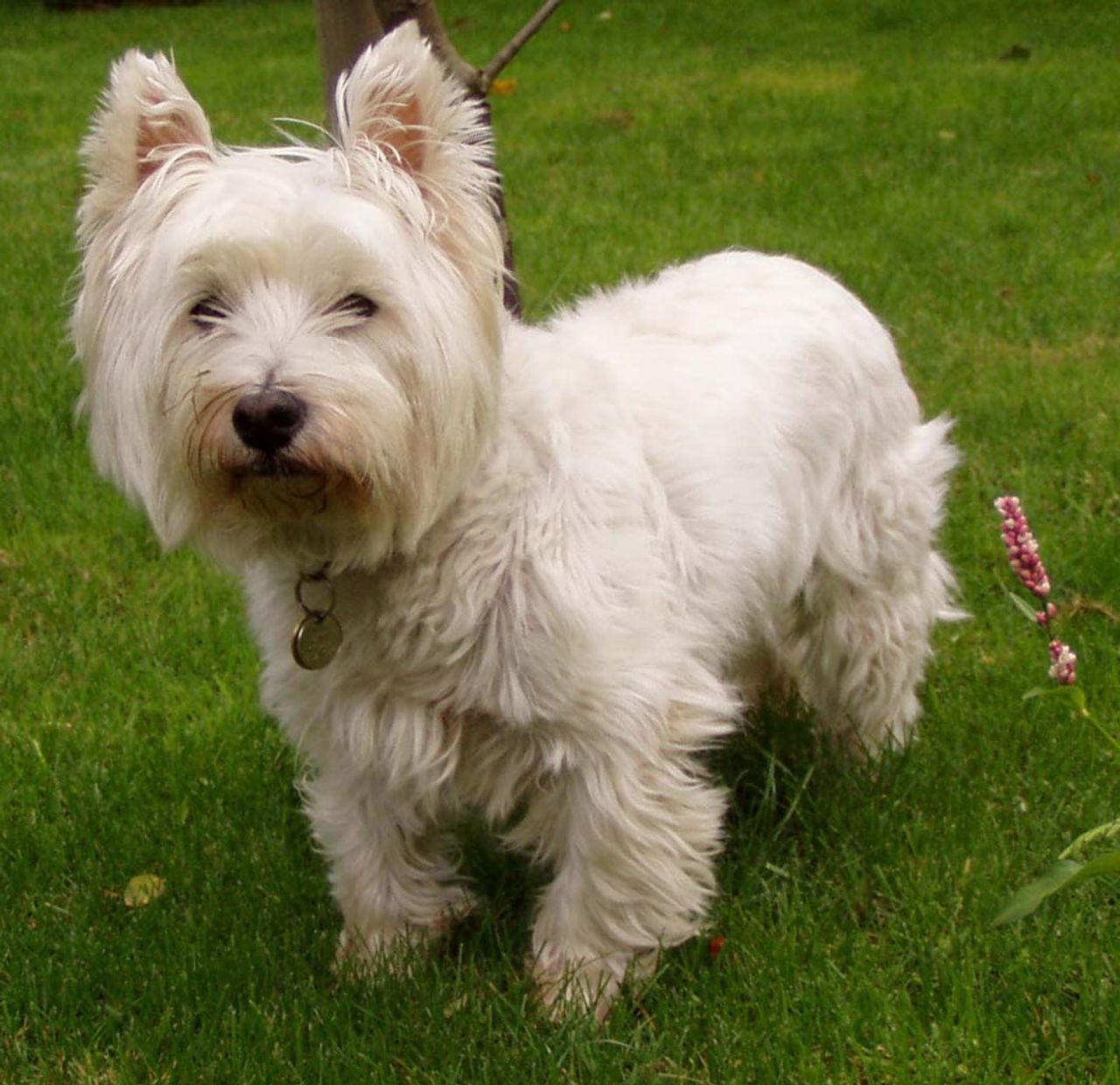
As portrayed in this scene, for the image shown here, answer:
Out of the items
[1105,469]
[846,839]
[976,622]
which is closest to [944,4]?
[1105,469]

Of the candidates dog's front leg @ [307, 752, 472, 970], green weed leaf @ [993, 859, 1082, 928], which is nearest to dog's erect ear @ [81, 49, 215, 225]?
dog's front leg @ [307, 752, 472, 970]

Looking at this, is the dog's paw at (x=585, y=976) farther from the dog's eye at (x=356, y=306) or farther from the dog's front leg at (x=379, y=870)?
the dog's eye at (x=356, y=306)

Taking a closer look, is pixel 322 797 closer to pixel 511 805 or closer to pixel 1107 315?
pixel 511 805

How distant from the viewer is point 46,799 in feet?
12.2

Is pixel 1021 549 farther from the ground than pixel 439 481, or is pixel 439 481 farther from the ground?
pixel 1021 549

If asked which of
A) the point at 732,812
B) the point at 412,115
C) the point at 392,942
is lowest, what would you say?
the point at 732,812

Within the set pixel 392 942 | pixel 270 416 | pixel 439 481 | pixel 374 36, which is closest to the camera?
pixel 270 416

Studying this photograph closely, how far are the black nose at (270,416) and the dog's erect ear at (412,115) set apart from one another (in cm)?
49

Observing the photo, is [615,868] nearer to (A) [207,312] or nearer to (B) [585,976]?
(B) [585,976]

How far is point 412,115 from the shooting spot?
105 inches

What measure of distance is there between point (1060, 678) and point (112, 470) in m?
1.65

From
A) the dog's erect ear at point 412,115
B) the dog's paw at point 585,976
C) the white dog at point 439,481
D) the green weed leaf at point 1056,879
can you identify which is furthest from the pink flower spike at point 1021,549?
the dog's paw at point 585,976

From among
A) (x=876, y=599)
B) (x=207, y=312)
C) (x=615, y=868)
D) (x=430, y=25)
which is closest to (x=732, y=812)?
(x=876, y=599)

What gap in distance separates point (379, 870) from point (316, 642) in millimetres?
651
